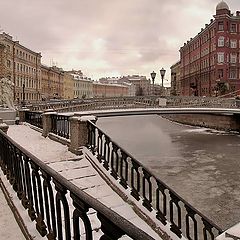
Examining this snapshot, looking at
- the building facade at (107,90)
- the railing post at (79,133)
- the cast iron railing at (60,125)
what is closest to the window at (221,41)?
the cast iron railing at (60,125)

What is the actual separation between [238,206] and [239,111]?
2451cm

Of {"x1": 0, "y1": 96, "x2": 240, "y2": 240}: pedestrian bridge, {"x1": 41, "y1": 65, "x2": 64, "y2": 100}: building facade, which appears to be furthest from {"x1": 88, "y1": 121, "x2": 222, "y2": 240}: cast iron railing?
{"x1": 41, "y1": 65, "x2": 64, "y2": 100}: building facade

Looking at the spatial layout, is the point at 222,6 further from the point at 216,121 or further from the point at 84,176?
the point at 84,176

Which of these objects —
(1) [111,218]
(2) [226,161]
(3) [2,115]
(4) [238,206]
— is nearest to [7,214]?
(1) [111,218]

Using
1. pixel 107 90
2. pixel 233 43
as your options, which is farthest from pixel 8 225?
pixel 107 90

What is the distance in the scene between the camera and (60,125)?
44.8 feet

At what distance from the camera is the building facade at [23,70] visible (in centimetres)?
6512

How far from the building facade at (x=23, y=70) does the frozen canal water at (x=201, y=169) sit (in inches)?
1628

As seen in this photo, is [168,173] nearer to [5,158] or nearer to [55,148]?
[55,148]

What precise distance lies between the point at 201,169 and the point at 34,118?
35.5ft

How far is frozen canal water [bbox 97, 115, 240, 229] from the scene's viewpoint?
13039 millimetres

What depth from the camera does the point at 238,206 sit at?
42.9ft

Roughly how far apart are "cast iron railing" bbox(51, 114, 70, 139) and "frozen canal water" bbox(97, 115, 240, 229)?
19.2 ft

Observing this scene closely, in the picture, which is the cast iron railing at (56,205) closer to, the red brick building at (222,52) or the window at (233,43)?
the red brick building at (222,52)
